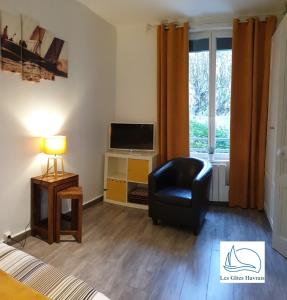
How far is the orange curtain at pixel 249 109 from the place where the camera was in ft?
11.2

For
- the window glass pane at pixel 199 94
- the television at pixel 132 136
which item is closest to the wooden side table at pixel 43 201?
the television at pixel 132 136

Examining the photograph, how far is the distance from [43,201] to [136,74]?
2288 millimetres

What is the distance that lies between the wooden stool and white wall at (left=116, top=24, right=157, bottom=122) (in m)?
1.74

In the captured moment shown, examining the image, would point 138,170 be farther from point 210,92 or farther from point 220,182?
A: point 210,92

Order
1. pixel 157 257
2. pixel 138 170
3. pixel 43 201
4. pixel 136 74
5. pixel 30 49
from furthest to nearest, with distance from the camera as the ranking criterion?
pixel 136 74 → pixel 138 170 → pixel 43 201 → pixel 30 49 → pixel 157 257

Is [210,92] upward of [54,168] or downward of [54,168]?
upward

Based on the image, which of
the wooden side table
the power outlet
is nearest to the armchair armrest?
the wooden side table

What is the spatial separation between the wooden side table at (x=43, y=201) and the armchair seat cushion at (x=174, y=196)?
93 cm

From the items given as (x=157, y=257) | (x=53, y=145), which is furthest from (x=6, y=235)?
(x=157, y=257)

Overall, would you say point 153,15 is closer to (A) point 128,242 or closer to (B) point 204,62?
(B) point 204,62

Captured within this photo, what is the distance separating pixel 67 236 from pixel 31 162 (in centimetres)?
86

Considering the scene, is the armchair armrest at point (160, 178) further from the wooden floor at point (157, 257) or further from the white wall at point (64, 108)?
the white wall at point (64, 108)

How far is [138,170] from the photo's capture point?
3713 mm

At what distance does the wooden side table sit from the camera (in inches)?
103
